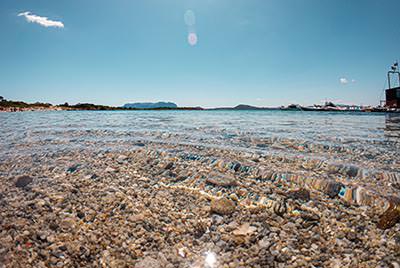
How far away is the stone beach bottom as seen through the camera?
5.37 ft

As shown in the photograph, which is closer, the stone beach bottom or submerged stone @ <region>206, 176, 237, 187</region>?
the stone beach bottom

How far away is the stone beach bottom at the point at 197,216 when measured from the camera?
164 cm

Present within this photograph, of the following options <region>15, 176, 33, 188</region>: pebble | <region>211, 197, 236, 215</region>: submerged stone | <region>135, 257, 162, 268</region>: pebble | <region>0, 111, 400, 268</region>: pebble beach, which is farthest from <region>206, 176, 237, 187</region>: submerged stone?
<region>15, 176, 33, 188</region>: pebble

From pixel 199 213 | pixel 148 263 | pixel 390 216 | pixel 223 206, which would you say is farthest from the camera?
pixel 223 206

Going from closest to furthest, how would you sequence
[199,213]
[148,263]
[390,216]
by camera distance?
[148,263], [390,216], [199,213]

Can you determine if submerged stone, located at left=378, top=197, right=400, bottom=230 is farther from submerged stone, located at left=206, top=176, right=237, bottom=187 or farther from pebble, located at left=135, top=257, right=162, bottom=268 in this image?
pebble, located at left=135, top=257, right=162, bottom=268

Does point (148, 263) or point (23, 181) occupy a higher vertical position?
point (23, 181)

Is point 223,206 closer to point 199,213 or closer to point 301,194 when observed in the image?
point 199,213

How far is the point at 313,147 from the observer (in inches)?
227

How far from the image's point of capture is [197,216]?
7.35 feet

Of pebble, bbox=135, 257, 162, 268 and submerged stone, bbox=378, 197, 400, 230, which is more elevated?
submerged stone, bbox=378, 197, 400, 230

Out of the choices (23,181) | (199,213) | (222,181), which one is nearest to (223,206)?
(199,213)

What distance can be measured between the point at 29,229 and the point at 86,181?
1.25 metres

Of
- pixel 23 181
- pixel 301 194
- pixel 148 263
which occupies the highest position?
pixel 23 181
